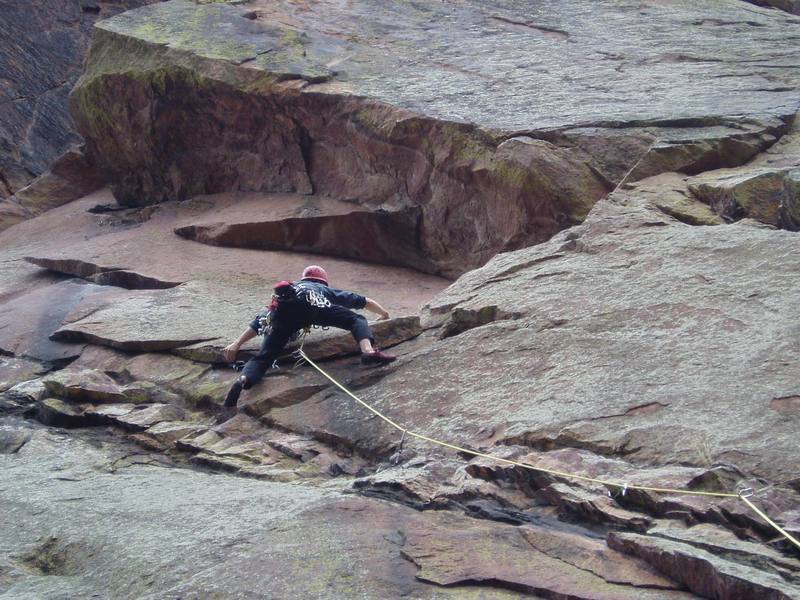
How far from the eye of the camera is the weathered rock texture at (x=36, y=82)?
62.1 ft

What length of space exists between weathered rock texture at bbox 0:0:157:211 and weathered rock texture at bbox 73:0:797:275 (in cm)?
362

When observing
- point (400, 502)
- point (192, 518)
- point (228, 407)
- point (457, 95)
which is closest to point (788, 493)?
point (400, 502)

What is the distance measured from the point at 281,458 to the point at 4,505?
2033 mm

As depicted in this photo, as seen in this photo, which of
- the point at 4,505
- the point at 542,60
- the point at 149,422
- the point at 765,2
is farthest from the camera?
the point at 765,2

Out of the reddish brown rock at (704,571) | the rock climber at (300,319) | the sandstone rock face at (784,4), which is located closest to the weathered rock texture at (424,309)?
the reddish brown rock at (704,571)

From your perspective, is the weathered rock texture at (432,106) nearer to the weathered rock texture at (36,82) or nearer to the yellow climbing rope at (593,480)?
the weathered rock texture at (36,82)

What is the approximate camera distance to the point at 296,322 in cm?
892

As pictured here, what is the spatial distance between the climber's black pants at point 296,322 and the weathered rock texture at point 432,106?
10.4 feet

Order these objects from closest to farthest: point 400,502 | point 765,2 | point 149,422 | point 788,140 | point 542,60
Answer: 1. point 400,502
2. point 149,422
3. point 788,140
4. point 542,60
5. point 765,2

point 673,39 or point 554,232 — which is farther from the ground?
point 673,39

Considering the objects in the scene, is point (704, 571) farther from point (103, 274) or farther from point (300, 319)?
point (103, 274)

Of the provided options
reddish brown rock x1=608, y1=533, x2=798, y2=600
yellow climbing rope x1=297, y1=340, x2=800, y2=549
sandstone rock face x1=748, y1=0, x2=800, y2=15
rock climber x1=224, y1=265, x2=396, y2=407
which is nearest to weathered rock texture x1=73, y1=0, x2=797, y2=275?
rock climber x1=224, y1=265, x2=396, y2=407

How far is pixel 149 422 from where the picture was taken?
857 cm

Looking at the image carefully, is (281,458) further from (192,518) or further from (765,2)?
(765,2)
